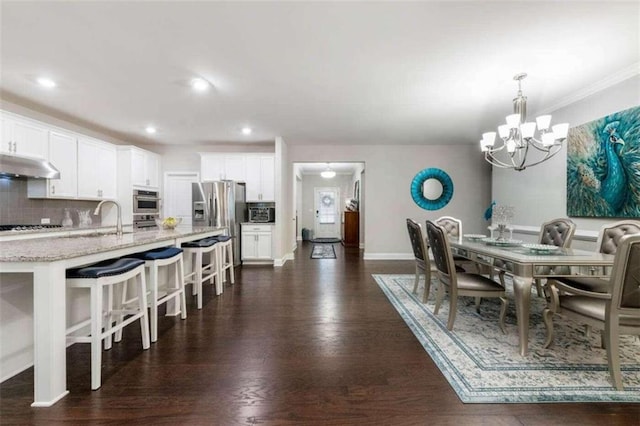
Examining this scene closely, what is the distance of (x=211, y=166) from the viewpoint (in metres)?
5.71

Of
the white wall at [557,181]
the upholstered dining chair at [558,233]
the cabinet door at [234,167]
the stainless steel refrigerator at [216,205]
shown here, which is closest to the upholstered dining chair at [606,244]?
the upholstered dining chair at [558,233]

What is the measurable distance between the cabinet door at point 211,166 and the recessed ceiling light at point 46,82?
265 centimetres

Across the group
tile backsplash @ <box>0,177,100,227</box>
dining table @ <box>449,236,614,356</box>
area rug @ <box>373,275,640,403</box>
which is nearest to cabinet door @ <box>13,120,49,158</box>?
tile backsplash @ <box>0,177,100,227</box>

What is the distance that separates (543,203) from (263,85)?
4317mm

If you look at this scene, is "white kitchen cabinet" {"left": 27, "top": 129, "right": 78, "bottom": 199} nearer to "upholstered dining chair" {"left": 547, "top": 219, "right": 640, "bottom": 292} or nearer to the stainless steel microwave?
the stainless steel microwave

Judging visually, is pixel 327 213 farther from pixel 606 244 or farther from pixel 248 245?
pixel 606 244

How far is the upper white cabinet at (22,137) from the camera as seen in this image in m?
3.19

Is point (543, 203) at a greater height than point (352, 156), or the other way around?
point (352, 156)

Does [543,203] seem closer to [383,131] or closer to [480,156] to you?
[480,156]

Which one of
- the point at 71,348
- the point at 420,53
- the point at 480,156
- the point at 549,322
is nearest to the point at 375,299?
the point at 549,322

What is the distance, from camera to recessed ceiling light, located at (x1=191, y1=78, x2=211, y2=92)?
9.85ft

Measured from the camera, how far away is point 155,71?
2822 millimetres

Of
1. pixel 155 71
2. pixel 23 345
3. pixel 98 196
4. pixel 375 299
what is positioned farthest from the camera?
pixel 98 196

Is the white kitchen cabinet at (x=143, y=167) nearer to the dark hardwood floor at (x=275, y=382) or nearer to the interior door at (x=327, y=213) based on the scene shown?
the dark hardwood floor at (x=275, y=382)
